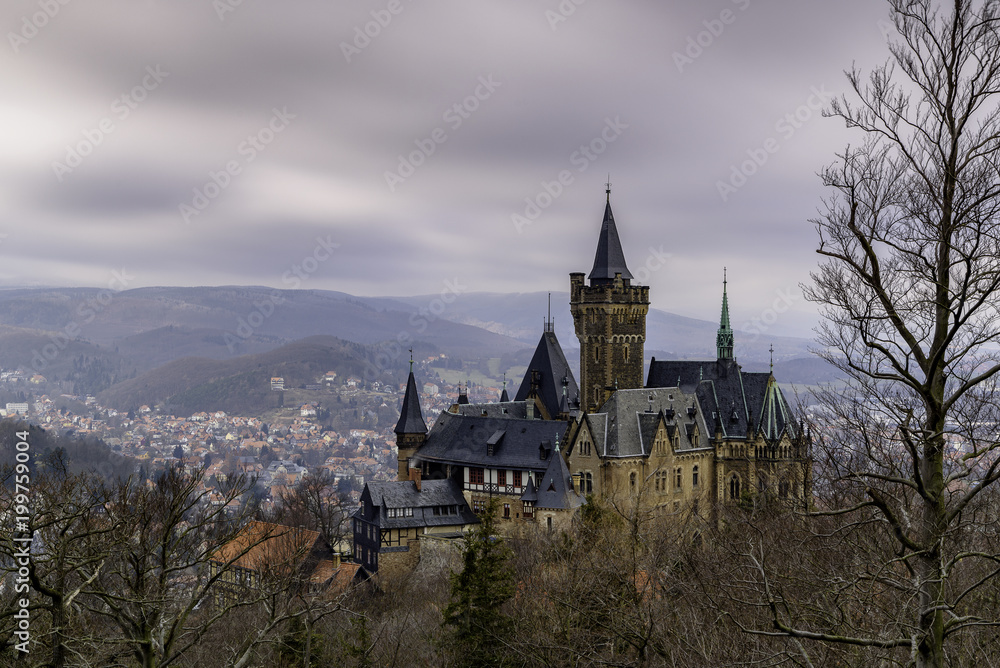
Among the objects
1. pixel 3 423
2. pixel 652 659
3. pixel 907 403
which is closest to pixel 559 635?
pixel 652 659

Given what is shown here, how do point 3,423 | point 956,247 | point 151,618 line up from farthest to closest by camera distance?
point 3,423 < point 151,618 < point 956,247

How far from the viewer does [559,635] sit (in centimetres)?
2927

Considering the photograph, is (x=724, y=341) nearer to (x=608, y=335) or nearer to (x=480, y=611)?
(x=608, y=335)

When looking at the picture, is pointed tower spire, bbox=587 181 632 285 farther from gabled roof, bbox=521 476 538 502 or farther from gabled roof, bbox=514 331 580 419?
gabled roof, bbox=521 476 538 502

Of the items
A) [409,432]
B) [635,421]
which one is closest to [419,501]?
[409,432]

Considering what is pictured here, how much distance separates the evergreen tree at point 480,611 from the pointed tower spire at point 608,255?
1863 inches

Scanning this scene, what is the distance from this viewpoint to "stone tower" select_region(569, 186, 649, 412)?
78.9 meters

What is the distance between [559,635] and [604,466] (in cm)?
4001

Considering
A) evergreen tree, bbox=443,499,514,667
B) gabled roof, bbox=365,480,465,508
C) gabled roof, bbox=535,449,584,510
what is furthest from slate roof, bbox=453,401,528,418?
evergreen tree, bbox=443,499,514,667

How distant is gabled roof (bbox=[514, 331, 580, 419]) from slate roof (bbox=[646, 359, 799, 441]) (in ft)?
30.7

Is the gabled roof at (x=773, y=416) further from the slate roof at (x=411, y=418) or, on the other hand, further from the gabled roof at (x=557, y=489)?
the slate roof at (x=411, y=418)

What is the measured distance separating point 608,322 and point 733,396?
500 inches

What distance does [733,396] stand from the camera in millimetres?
78938

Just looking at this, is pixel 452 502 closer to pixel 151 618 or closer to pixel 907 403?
pixel 151 618
